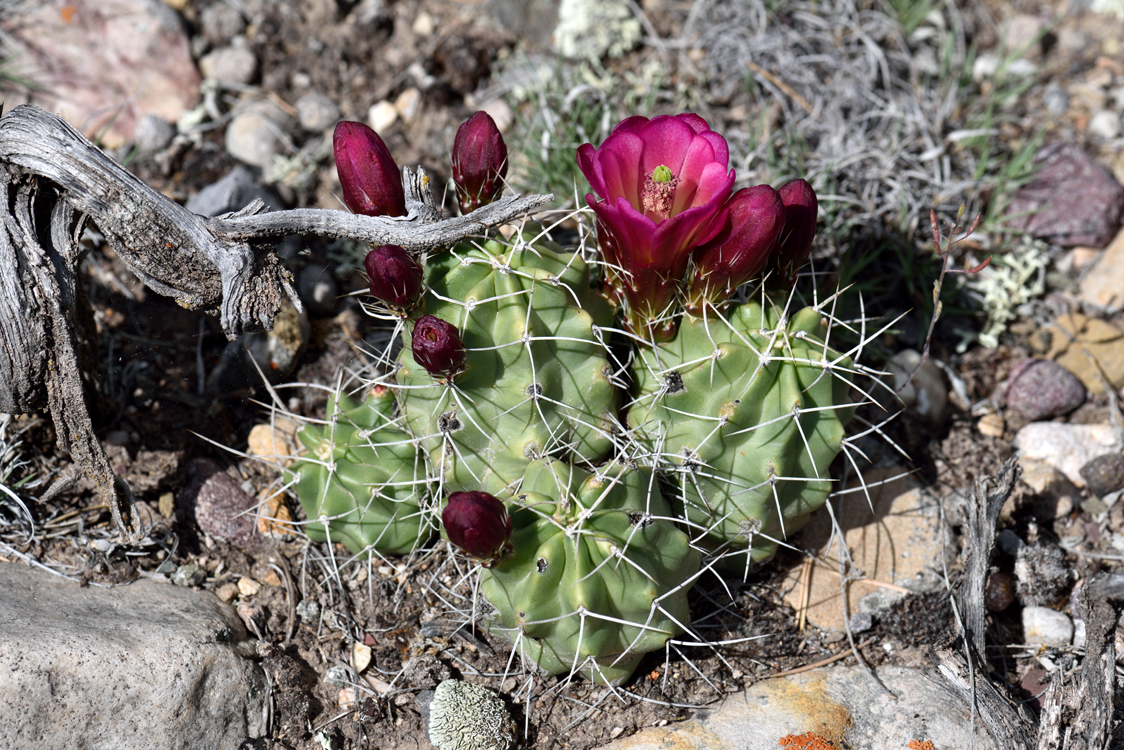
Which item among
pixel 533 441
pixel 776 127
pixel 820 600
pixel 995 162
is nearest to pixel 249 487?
pixel 533 441

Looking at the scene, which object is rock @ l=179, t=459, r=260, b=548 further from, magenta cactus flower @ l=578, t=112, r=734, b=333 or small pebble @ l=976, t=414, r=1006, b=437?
small pebble @ l=976, t=414, r=1006, b=437

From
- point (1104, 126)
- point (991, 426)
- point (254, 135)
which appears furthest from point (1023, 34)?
point (254, 135)

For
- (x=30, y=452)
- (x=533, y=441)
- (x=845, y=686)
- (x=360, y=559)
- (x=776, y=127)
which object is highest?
(x=776, y=127)

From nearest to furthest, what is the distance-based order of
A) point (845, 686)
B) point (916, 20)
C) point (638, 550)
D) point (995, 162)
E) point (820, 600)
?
point (638, 550) < point (845, 686) < point (820, 600) < point (995, 162) < point (916, 20)

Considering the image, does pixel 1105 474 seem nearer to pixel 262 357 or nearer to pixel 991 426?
pixel 991 426

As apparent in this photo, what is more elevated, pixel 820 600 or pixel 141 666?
pixel 141 666

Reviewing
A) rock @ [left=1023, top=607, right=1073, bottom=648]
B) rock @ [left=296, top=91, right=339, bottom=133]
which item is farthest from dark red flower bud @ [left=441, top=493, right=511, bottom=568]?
rock @ [left=296, top=91, right=339, bottom=133]

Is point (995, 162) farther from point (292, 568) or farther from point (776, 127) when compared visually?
point (292, 568)
